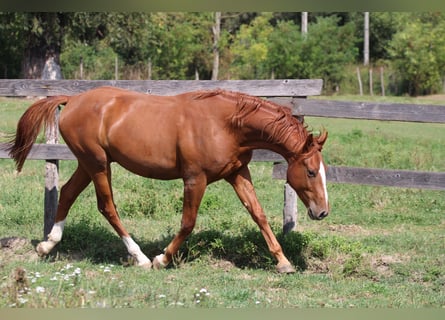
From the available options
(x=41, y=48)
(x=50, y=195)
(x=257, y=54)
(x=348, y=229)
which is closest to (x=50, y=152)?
(x=50, y=195)

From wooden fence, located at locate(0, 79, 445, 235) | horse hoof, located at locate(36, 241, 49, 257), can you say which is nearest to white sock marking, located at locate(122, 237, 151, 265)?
horse hoof, located at locate(36, 241, 49, 257)

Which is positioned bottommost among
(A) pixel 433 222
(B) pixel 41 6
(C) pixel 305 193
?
(A) pixel 433 222

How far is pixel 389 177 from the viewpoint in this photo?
6.60 metres

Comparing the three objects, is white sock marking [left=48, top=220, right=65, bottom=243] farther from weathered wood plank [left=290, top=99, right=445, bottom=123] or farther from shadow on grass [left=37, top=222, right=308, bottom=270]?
weathered wood plank [left=290, top=99, right=445, bottom=123]

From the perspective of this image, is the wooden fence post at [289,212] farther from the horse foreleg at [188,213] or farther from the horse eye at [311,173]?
the horse foreleg at [188,213]

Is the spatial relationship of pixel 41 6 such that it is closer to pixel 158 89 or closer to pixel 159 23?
pixel 158 89

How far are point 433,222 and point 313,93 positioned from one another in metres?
2.85

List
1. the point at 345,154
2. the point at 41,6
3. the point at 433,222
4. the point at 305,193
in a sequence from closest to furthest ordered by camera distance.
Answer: the point at 41,6
the point at 305,193
the point at 433,222
the point at 345,154

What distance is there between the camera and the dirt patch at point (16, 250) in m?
6.46

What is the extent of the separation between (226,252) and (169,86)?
1916 mm

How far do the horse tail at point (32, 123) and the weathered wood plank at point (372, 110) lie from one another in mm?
2453

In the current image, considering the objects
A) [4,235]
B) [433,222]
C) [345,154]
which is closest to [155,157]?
[4,235]

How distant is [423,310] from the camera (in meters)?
1.92

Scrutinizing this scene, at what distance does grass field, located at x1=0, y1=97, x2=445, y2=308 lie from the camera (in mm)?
4820
